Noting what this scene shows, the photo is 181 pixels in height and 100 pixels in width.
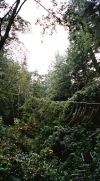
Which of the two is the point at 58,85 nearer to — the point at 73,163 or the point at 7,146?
the point at 73,163

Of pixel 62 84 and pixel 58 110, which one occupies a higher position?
pixel 62 84

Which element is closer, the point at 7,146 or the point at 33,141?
the point at 7,146

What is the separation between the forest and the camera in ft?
34.3

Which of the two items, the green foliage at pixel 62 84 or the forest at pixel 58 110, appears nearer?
the forest at pixel 58 110

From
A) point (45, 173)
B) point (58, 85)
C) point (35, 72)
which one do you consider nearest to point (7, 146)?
point (45, 173)

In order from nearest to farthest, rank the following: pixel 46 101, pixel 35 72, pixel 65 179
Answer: pixel 65 179 → pixel 46 101 → pixel 35 72

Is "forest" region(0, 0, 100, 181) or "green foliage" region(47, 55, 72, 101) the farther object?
"green foliage" region(47, 55, 72, 101)

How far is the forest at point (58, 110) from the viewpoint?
34.3 feet

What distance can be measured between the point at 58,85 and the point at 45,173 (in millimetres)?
11108

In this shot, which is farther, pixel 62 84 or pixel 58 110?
pixel 62 84

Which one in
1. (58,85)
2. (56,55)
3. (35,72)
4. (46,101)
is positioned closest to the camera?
(46,101)

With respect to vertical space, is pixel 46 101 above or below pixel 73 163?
above

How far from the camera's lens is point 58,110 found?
17.1 m

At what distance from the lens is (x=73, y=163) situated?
50.2ft
